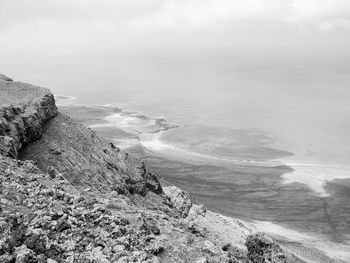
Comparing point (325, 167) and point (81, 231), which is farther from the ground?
point (81, 231)

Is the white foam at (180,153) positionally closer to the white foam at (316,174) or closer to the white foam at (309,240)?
the white foam at (316,174)

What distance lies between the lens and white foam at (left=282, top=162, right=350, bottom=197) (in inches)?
2800

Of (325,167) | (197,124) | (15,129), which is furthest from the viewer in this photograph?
(197,124)

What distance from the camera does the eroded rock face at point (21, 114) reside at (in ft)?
75.9

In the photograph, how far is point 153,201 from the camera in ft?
99.5

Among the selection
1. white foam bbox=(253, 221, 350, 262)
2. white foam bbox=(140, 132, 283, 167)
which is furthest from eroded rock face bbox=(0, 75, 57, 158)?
white foam bbox=(140, 132, 283, 167)

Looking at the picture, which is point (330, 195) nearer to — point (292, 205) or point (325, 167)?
point (292, 205)

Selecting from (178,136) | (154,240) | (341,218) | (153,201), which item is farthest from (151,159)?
(154,240)

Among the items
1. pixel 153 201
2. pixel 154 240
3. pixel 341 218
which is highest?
→ pixel 154 240

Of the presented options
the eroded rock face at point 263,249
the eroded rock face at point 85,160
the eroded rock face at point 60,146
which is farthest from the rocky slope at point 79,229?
the eroded rock face at point 85,160

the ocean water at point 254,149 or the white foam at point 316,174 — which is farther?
the white foam at point 316,174

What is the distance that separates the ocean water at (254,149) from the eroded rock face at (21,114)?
32911 mm

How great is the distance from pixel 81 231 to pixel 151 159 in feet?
229

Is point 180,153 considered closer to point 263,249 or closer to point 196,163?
point 196,163
